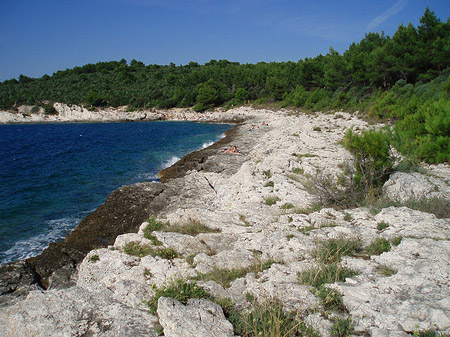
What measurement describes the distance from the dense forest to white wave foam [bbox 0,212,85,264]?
13.7 meters

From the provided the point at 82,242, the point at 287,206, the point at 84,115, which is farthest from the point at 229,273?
the point at 84,115

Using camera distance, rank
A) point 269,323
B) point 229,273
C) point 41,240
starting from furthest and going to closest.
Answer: point 41,240 < point 229,273 < point 269,323

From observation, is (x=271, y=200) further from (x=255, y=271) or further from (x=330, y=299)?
(x=330, y=299)

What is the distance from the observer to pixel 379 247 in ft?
17.4

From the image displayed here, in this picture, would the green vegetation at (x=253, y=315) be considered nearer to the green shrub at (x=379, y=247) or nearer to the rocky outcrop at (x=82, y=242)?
the green shrub at (x=379, y=247)

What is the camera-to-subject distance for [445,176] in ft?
28.6

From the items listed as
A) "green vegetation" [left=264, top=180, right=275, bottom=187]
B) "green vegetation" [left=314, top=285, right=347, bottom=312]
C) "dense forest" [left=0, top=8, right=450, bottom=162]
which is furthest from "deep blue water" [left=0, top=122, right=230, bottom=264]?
"dense forest" [left=0, top=8, right=450, bottom=162]

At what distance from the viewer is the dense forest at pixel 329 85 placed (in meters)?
14.7

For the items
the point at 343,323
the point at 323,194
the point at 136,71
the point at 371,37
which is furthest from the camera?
the point at 136,71

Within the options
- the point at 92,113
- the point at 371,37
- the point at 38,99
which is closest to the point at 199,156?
the point at 371,37

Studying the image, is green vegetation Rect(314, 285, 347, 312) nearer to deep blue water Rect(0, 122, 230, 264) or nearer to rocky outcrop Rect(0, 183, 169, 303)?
rocky outcrop Rect(0, 183, 169, 303)

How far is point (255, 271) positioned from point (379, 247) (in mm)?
2385

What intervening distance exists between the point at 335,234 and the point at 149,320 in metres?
3.97

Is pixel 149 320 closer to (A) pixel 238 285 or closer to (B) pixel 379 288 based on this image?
(A) pixel 238 285
